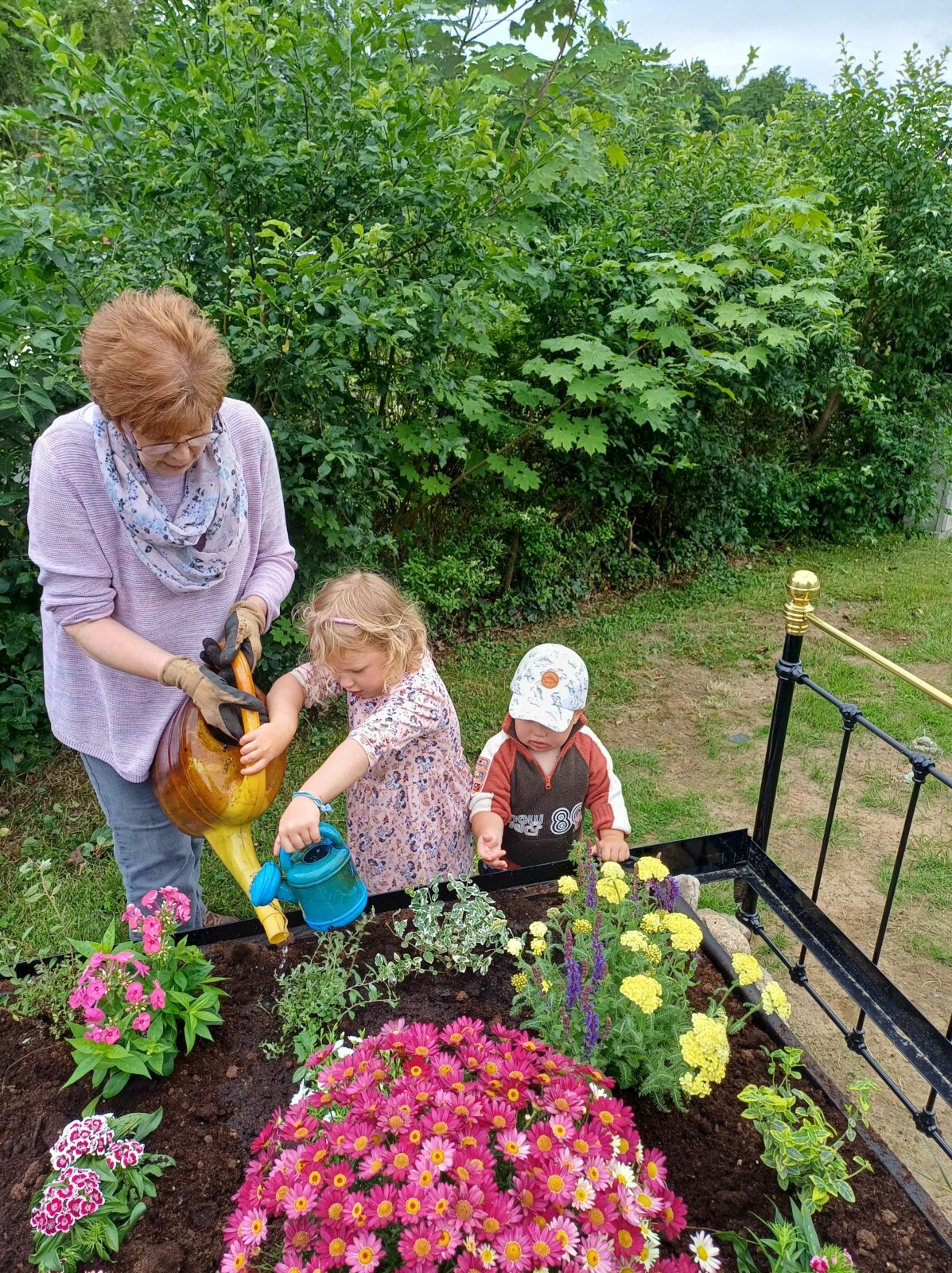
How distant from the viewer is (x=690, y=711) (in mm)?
4438

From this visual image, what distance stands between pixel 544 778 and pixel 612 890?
68cm

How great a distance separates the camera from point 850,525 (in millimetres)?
6805

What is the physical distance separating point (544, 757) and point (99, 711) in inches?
41.5

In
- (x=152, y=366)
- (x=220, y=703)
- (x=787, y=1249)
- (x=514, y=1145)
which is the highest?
(x=152, y=366)

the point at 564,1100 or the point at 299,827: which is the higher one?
the point at 299,827

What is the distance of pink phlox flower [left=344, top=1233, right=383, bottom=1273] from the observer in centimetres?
93

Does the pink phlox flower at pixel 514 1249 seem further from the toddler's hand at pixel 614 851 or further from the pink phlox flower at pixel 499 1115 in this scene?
the toddler's hand at pixel 614 851

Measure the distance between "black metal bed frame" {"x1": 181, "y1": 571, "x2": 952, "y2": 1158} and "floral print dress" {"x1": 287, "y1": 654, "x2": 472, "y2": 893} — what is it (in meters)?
0.17

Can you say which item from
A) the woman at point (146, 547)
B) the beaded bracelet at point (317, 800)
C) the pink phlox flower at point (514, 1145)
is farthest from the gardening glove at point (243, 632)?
the pink phlox flower at point (514, 1145)

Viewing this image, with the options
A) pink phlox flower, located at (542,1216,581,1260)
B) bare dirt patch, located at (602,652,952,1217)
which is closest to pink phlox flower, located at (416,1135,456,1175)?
pink phlox flower, located at (542,1216,581,1260)

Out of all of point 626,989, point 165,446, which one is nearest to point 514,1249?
point 626,989

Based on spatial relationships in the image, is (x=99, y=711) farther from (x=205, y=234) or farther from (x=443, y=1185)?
(x=205, y=234)

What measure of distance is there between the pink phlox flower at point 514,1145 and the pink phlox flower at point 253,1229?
0.30 metres

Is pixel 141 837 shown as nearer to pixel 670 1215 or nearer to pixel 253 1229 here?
pixel 253 1229
